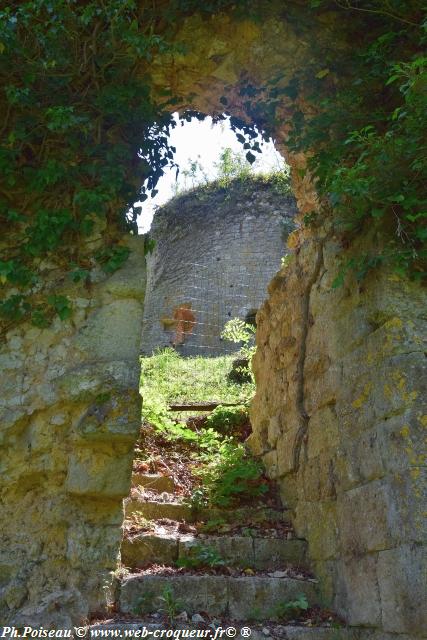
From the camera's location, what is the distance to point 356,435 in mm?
3324

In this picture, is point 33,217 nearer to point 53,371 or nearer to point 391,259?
point 53,371

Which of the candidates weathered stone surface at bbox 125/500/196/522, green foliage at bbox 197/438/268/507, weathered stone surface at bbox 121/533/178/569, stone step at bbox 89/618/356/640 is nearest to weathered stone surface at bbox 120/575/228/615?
stone step at bbox 89/618/356/640

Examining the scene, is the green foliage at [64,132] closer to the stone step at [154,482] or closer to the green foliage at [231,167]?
the stone step at [154,482]

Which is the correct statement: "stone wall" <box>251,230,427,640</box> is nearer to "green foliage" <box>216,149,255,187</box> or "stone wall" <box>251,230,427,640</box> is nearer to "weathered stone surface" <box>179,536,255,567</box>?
"weathered stone surface" <box>179,536,255,567</box>

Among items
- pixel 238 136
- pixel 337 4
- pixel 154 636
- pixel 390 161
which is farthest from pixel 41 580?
pixel 337 4

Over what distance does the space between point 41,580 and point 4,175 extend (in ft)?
7.29

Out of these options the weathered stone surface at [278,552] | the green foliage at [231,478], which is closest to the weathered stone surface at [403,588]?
the weathered stone surface at [278,552]

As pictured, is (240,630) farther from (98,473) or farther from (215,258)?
(215,258)

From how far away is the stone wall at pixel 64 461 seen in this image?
3051mm

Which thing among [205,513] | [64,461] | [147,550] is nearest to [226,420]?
[205,513]

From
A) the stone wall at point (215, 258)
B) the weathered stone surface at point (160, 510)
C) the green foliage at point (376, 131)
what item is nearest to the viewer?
the green foliage at point (376, 131)

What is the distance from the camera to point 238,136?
191 inches

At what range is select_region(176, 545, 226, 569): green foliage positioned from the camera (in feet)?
11.6

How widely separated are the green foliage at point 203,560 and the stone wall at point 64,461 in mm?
564
